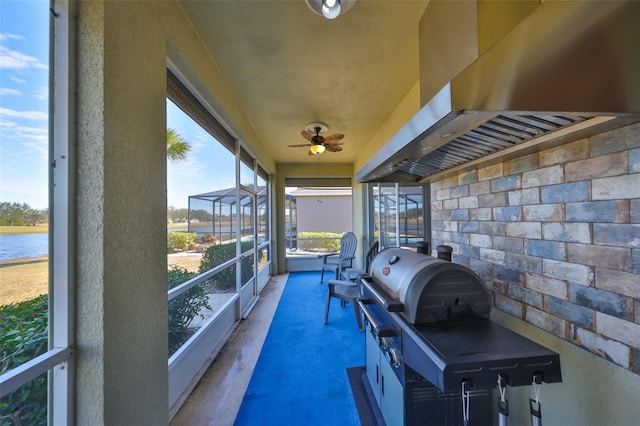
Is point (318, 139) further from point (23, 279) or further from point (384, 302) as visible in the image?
point (23, 279)

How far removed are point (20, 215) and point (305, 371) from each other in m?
2.24

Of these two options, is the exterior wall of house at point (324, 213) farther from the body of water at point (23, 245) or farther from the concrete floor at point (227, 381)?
the body of water at point (23, 245)

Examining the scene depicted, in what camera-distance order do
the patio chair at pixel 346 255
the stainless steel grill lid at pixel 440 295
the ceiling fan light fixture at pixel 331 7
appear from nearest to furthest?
the stainless steel grill lid at pixel 440 295
the ceiling fan light fixture at pixel 331 7
the patio chair at pixel 346 255

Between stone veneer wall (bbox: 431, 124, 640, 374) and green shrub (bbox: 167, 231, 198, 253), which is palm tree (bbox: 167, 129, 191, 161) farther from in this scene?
stone veneer wall (bbox: 431, 124, 640, 374)

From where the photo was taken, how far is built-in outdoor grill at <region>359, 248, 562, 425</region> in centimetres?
93

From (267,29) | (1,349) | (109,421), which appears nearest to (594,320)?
(109,421)

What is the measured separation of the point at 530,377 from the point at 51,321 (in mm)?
1821

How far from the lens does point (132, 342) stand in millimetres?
1207

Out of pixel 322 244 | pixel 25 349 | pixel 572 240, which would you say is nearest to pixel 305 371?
pixel 25 349

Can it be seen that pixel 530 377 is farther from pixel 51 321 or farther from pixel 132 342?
pixel 51 321

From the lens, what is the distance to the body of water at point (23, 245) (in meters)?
0.85

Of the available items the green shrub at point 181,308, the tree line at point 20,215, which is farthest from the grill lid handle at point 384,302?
the tree line at point 20,215

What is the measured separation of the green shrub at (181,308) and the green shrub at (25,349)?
Result: 863mm

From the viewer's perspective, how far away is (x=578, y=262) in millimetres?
1095
